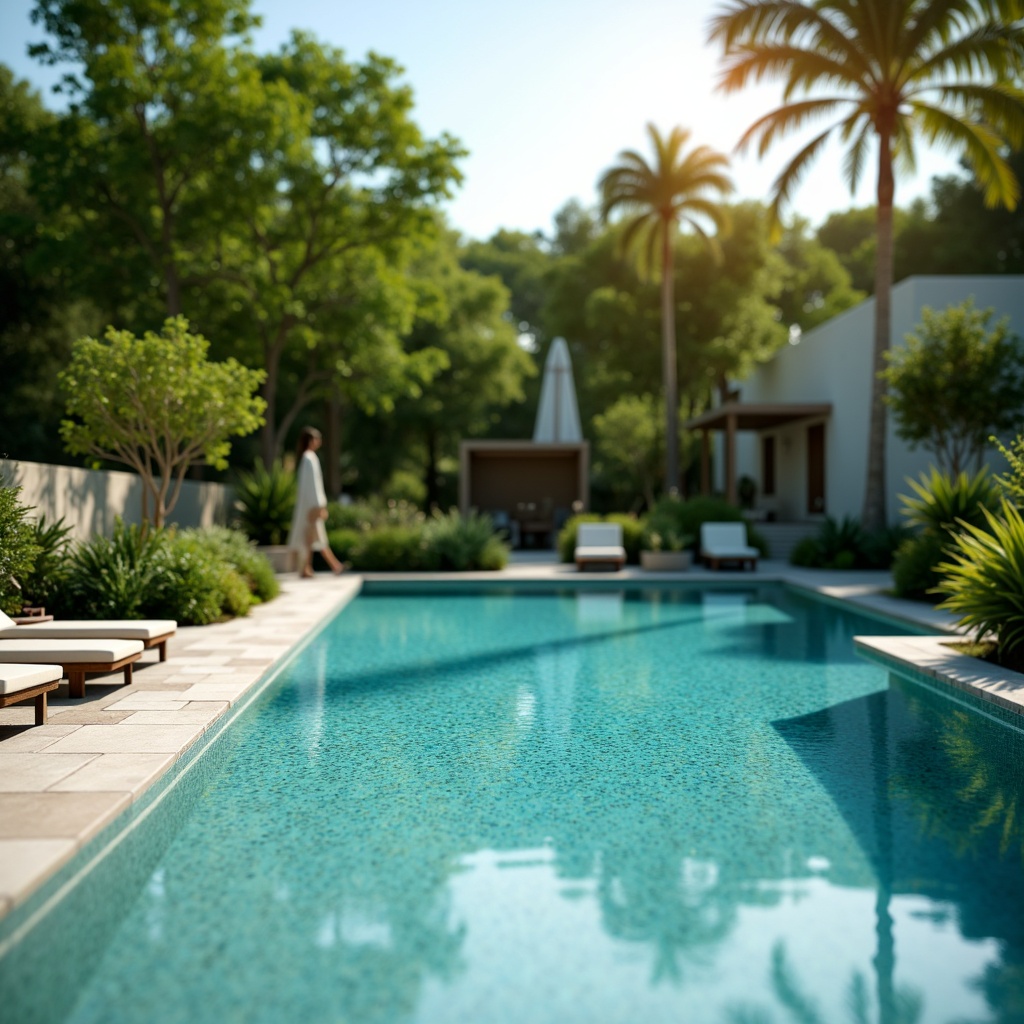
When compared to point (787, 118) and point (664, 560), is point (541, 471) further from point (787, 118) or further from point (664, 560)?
point (787, 118)

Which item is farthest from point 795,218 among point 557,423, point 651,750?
point 651,750

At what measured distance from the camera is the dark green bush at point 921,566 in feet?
36.0

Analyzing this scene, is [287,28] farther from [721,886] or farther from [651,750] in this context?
[721,886]

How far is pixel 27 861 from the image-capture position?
9.55 ft

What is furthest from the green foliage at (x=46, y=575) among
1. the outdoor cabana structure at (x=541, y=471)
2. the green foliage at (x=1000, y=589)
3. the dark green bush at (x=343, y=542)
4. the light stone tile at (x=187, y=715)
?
the outdoor cabana structure at (x=541, y=471)

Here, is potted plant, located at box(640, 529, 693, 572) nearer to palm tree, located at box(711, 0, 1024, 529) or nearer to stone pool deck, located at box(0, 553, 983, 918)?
palm tree, located at box(711, 0, 1024, 529)

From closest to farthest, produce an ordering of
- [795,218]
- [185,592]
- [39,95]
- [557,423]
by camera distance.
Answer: [185,592] → [557,423] → [39,95] → [795,218]

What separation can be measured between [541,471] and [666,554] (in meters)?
8.61

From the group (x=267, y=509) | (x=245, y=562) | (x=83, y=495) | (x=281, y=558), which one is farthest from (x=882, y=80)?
(x=83, y=495)

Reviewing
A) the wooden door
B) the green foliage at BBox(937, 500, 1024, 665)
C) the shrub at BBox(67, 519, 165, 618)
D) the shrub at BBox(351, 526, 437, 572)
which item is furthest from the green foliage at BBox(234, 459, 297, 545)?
the wooden door

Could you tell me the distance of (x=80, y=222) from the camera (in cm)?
1816

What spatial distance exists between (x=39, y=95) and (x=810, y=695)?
26.4m

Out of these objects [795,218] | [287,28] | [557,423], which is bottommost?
[557,423]

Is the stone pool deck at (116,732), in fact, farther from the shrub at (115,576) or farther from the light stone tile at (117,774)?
the shrub at (115,576)
